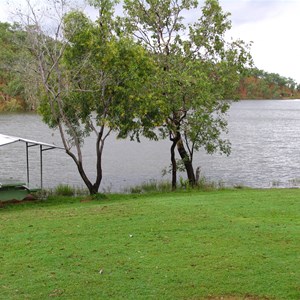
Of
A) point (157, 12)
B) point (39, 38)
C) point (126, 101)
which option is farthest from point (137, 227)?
point (157, 12)

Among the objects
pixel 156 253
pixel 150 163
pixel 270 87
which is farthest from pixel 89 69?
pixel 270 87

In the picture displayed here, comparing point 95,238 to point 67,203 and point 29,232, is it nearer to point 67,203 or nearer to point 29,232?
point 29,232

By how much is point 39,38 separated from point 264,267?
10949 millimetres

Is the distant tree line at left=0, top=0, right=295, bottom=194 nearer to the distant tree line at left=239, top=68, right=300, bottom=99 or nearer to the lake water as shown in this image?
the lake water

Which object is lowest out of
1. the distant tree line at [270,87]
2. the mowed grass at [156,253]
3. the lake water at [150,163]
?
the lake water at [150,163]

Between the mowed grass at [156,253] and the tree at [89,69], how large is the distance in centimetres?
517

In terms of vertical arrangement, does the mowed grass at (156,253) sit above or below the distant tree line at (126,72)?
below

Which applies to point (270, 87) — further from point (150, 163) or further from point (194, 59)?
point (194, 59)

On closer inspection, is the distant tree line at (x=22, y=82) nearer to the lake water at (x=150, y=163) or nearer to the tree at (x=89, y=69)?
the tree at (x=89, y=69)

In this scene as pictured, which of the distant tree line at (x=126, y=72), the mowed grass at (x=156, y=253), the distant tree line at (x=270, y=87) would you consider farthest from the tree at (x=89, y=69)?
the distant tree line at (x=270, y=87)

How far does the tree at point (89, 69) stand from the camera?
14508mm

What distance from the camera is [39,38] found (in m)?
14.8

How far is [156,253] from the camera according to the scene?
7324mm

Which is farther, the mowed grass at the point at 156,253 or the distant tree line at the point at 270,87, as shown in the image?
the distant tree line at the point at 270,87
